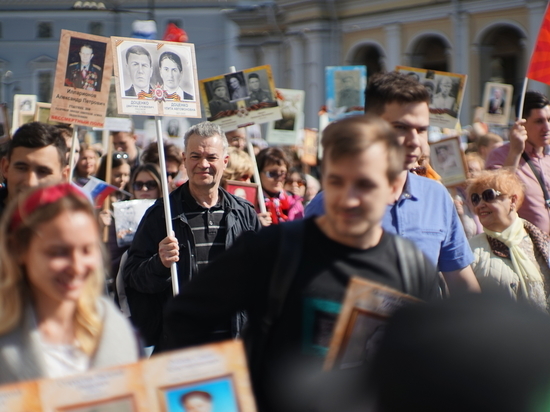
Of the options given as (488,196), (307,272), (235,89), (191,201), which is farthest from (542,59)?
(307,272)

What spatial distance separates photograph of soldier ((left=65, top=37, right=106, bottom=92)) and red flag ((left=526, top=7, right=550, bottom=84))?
297 centimetres

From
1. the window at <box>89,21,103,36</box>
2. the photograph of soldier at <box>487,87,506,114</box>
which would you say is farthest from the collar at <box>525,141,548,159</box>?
the window at <box>89,21,103,36</box>

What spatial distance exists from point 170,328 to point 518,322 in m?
1.42

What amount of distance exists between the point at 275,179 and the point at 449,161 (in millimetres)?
1583

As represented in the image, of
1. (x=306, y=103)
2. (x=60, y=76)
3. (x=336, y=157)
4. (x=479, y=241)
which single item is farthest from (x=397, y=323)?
(x=306, y=103)

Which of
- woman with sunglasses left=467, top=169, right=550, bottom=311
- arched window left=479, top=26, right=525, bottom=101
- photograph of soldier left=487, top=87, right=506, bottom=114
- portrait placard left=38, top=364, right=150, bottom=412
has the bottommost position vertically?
woman with sunglasses left=467, top=169, right=550, bottom=311

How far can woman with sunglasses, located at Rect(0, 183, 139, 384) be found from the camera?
84.3 inches

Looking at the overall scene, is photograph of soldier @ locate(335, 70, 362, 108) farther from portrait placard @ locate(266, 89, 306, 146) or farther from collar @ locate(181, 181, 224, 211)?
collar @ locate(181, 181, 224, 211)

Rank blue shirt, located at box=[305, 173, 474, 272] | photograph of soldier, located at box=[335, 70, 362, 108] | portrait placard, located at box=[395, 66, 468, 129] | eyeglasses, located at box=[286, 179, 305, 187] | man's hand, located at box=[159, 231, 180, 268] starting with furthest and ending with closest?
photograph of soldier, located at box=[335, 70, 362, 108], eyeglasses, located at box=[286, 179, 305, 187], portrait placard, located at box=[395, 66, 468, 129], man's hand, located at box=[159, 231, 180, 268], blue shirt, located at box=[305, 173, 474, 272]

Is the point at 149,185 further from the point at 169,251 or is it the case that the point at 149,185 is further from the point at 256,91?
the point at 169,251

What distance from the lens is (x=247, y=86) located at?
668 centimetres

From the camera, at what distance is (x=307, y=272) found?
2.21m

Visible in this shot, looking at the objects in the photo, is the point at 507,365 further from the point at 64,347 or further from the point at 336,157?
the point at 64,347

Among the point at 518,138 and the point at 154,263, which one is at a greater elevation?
the point at 518,138
